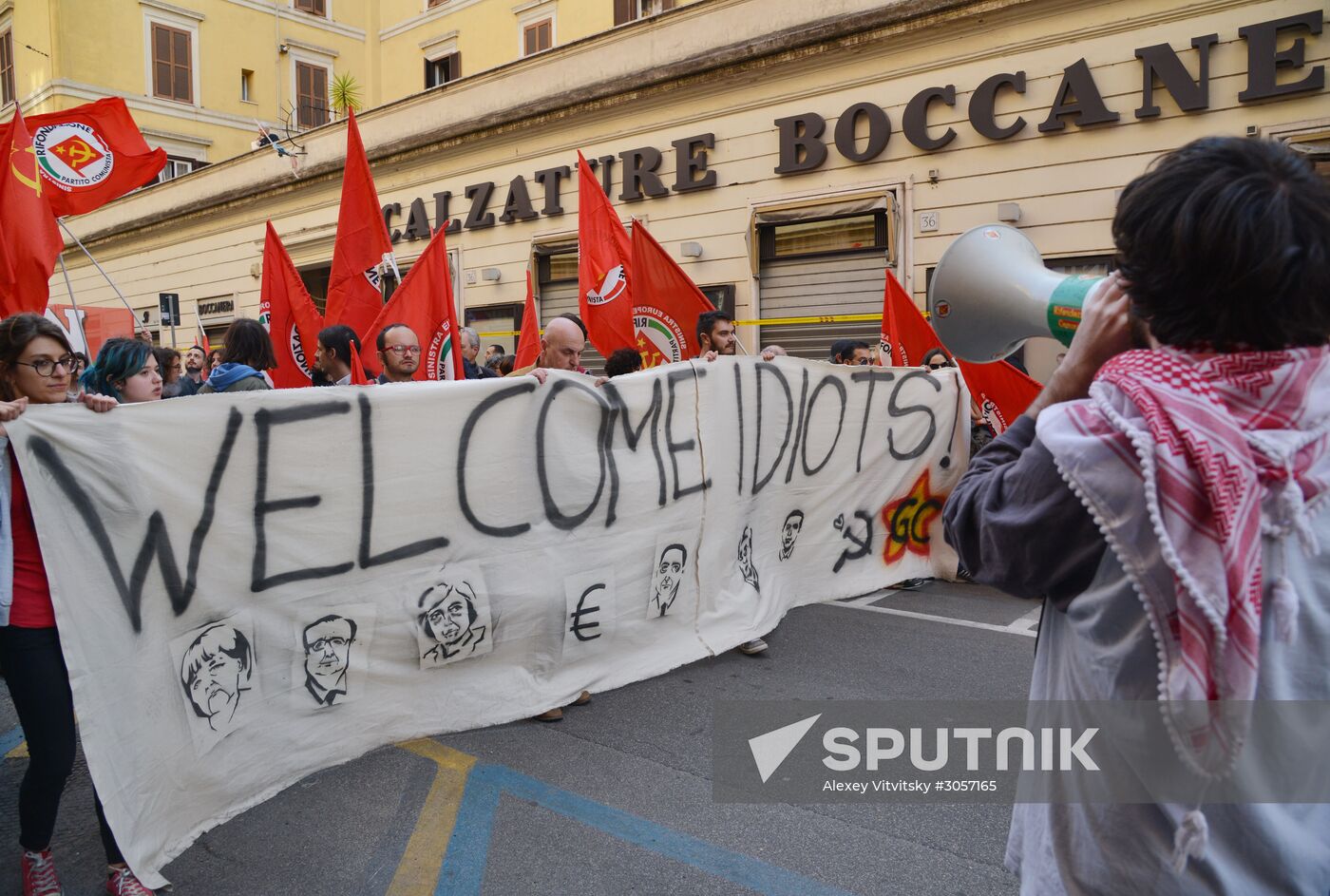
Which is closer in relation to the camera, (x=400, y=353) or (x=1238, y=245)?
(x=1238, y=245)

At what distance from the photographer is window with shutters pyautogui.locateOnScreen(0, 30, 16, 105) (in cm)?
2572

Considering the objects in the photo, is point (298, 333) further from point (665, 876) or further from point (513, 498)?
point (665, 876)

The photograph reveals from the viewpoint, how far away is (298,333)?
290 inches

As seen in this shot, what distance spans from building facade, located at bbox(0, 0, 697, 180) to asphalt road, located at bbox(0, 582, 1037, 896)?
19.1 m

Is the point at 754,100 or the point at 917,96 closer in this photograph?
the point at 917,96

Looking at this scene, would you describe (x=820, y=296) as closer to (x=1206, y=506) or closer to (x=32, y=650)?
(x=32, y=650)

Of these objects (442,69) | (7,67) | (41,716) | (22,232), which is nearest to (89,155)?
(22,232)

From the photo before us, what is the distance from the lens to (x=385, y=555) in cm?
355

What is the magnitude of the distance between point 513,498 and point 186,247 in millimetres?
20726

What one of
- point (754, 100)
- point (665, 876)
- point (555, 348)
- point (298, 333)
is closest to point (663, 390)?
point (555, 348)

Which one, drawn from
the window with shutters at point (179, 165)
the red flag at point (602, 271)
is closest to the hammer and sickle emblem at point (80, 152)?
the red flag at point (602, 271)

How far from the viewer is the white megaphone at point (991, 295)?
1935 millimetres

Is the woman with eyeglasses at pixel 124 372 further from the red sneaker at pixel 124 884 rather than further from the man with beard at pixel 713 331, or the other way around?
the man with beard at pixel 713 331

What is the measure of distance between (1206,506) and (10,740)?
461 cm
